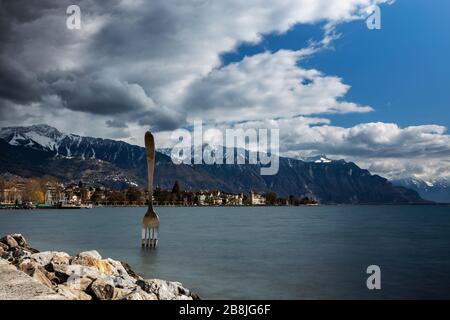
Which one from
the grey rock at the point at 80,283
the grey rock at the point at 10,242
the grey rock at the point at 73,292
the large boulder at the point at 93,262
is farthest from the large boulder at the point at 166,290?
the grey rock at the point at 10,242

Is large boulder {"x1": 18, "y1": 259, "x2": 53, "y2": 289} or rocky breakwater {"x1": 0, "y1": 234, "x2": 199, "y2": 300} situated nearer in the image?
rocky breakwater {"x1": 0, "y1": 234, "x2": 199, "y2": 300}

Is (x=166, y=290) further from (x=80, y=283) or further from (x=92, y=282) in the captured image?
(x=80, y=283)

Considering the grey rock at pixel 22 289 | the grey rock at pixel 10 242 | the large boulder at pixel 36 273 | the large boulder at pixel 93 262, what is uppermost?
the grey rock at pixel 22 289

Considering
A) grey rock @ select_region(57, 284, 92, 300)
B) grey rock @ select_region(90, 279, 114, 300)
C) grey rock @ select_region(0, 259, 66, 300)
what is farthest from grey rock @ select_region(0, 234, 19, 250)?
grey rock @ select_region(57, 284, 92, 300)

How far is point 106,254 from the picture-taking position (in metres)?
50.5

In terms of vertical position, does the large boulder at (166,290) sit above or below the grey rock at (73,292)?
below

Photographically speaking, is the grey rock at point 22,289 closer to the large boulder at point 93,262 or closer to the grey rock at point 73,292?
the grey rock at point 73,292

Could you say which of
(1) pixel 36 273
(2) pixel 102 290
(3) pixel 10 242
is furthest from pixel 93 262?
(3) pixel 10 242

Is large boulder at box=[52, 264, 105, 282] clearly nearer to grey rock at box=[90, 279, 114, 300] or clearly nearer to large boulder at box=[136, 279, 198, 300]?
grey rock at box=[90, 279, 114, 300]

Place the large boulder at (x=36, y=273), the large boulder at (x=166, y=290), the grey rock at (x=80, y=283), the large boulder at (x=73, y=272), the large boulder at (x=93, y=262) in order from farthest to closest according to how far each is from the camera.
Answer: the large boulder at (x=93, y=262)
the large boulder at (x=73, y=272)
the large boulder at (x=166, y=290)
the grey rock at (x=80, y=283)
the large boulder at (x=36, y=273)

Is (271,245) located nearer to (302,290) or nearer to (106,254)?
(106,254)
